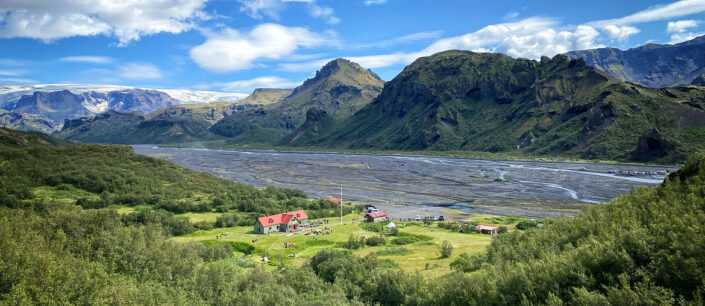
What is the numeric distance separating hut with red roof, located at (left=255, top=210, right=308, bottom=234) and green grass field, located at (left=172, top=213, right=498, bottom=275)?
1.76m

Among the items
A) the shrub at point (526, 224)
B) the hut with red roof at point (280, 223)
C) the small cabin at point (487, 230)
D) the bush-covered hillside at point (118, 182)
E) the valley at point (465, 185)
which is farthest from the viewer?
the valley at point (465, 185)

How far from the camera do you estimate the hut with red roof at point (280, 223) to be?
74875 mm

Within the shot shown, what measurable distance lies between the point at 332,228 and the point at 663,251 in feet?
204

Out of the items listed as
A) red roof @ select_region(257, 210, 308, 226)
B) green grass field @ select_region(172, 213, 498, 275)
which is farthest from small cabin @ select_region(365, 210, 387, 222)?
red roof @ select_region(257, 210, 308, 226)

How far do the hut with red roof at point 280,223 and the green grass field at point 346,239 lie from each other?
176 centimetres

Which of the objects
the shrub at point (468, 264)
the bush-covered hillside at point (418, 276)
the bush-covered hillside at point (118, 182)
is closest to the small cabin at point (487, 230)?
the shrub at point (468, 264)

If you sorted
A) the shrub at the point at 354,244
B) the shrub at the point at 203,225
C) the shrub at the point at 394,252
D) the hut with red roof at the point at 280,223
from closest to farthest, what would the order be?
1. the shrub at the point at 394,252
2. the shrub at the point at 354,244
3. the hut with red roof at the point at 280,223
4. the shrub at the point at 203,225

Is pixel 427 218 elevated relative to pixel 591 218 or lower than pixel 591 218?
lower

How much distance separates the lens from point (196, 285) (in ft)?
101

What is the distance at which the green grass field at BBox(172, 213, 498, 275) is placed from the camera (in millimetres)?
52791

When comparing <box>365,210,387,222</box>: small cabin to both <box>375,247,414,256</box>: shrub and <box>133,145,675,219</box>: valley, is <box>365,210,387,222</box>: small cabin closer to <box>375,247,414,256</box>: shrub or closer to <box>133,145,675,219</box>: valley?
<box>133,145,675,219</box>: valley

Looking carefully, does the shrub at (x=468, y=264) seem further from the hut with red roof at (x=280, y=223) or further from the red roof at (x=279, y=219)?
the red roof at (x=279, y=219)

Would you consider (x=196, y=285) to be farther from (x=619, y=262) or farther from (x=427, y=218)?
(x=427, y=218)

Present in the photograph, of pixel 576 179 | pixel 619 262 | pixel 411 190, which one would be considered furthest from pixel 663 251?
pixel 576 179
